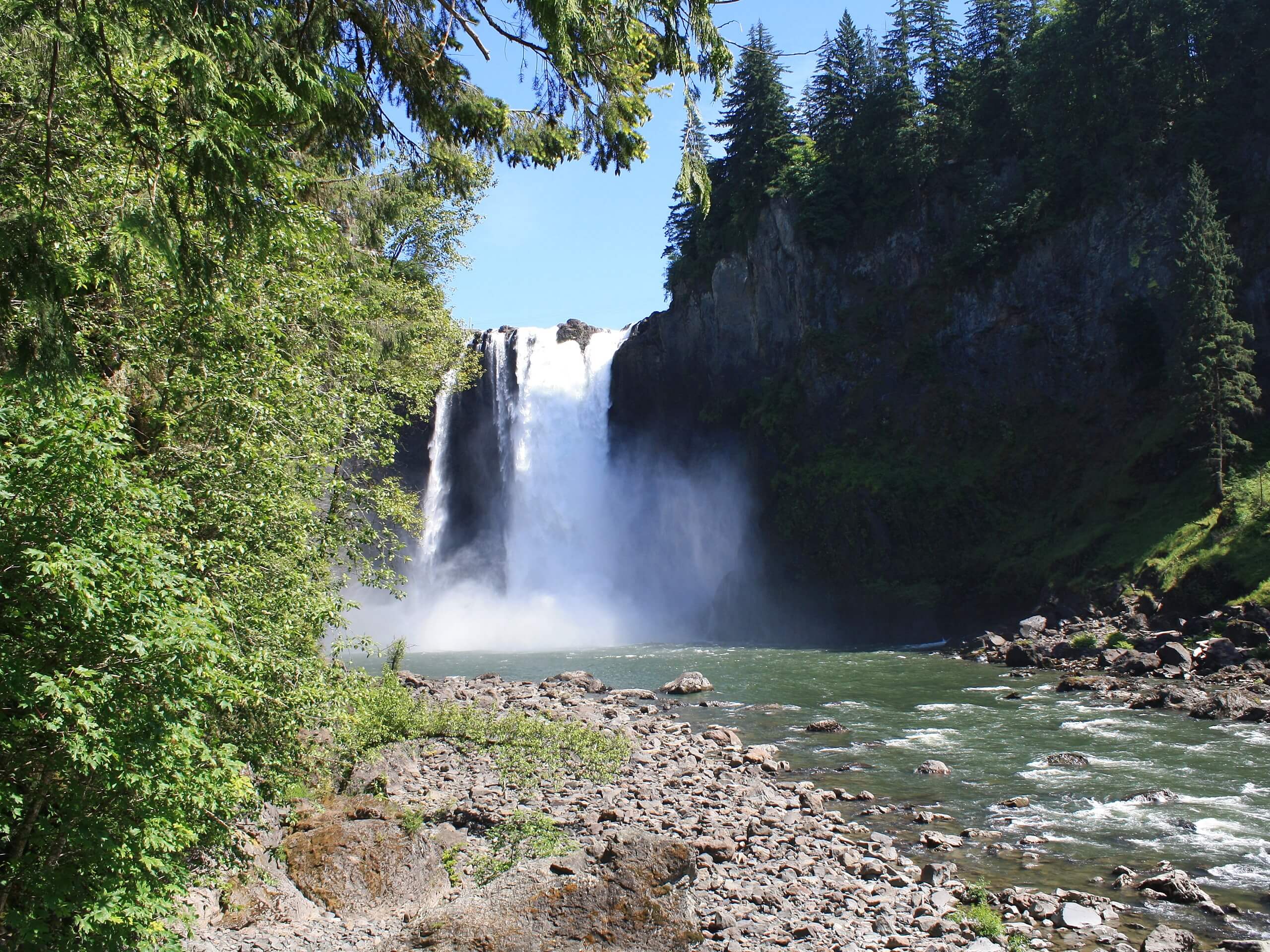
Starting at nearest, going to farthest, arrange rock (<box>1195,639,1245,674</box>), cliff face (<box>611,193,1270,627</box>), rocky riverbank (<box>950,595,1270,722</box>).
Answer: rocky riverbank (<box>950,595,1270,722</box>), rock (<box>1195,639,1245,674</box>), cliff face (<box>611,193,1270,627</box>)

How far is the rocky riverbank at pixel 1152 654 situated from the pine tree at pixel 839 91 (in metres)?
29.4

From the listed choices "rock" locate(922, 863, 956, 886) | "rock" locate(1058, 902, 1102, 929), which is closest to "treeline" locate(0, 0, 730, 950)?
"rock" locate(922, 863, 956, 886)

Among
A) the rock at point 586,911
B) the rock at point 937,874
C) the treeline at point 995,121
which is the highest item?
the treeline at point 995,121

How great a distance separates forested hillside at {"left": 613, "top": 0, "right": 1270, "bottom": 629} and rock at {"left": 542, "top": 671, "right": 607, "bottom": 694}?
59.7 ft

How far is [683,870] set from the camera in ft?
24.6

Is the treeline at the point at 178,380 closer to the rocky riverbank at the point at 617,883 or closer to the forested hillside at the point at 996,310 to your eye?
the rocky riverbank at the point at 617,883

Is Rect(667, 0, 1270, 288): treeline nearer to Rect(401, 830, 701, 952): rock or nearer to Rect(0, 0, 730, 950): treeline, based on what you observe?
Rect(0, 0, 730, 950): treeline

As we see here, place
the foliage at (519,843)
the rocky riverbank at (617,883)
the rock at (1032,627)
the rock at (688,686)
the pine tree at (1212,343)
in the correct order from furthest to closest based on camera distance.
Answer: the pine tree at (1212,343)
the rock at (1032,627)
the rock at (688,686)
the foliage at (519,843)
the rocky riverbank at (617,883)

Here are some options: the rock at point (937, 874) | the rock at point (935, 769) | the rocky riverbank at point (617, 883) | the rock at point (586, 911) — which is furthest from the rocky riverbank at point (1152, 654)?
the rock at point (586, 911)

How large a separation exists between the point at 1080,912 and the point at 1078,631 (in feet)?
72.4

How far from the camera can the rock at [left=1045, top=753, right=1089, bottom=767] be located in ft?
47.2

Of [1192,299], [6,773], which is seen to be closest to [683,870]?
[6,773]

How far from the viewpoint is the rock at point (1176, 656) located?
2238 cm

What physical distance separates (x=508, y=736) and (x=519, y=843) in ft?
15.0
